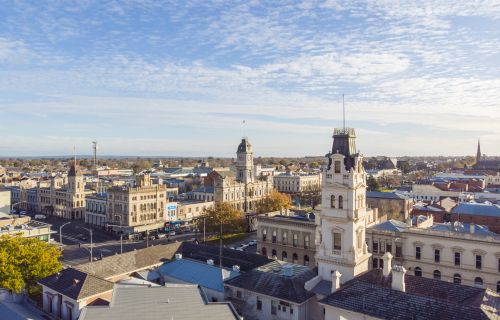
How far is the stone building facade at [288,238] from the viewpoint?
6116 cm

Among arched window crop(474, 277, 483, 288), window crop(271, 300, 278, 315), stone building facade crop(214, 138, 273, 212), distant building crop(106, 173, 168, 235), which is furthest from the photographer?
stone building facade crop(214, 138, 273, 212)

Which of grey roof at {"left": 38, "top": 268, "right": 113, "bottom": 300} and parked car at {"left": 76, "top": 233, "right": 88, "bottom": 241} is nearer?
grey roof at {"left": 38, "top": 268, "right": 113, "bottom": 300}

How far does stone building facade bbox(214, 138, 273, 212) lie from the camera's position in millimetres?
111750

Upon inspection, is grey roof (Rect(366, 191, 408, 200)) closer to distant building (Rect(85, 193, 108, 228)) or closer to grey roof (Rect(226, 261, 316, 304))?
grey roof (Rect(226, 261, 316, 304))

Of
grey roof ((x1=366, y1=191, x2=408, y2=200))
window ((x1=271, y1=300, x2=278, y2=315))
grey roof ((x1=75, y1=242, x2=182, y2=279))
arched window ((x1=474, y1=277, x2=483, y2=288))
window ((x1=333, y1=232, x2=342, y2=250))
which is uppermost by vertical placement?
window ((x1=333, y1=232, x2=342, y2=250))

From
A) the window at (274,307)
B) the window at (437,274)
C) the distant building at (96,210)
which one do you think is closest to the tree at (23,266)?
the window at (274,307)

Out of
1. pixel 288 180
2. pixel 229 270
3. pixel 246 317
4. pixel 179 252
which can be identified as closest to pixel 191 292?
pixel 246 317

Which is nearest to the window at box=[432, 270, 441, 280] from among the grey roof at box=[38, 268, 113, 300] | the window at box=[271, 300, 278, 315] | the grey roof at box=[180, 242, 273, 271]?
the grey roof at box=[180, 242, 273, 271]

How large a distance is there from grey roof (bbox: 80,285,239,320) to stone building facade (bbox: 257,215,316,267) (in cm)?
3081

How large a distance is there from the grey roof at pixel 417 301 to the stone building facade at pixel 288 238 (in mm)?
27169

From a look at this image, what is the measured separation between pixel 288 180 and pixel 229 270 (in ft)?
404

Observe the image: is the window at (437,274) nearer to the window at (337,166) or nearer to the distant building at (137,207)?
the window at (337,166)

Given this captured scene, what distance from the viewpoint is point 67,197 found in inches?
4456

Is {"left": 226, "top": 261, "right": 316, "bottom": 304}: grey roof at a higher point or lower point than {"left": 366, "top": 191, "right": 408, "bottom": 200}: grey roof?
lower
